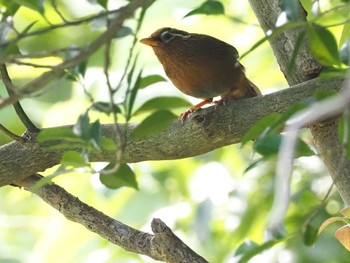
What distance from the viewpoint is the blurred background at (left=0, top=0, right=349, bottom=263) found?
2.51 metres

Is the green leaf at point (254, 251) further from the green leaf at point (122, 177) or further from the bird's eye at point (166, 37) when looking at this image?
the bird's eye at point (166, 37)

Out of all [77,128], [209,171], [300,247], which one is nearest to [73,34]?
[209,171]

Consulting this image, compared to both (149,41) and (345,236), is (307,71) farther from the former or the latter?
(149,41)

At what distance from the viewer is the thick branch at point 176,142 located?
1.61 metres

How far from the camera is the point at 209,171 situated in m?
2.79

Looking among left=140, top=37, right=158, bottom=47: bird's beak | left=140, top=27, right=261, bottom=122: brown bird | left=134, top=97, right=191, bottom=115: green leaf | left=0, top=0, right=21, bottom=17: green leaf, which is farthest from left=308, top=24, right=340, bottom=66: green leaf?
left=140, top=37, right=158, bottom=47: bird's beak

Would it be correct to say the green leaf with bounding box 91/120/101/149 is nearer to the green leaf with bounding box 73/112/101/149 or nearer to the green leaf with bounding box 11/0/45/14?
the green leaf with bounding box 73/112/101/149

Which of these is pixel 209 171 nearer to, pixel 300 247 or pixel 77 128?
pixel 300 247

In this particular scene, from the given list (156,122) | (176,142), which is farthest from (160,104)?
(176,142)

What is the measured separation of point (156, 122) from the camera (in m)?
1.01

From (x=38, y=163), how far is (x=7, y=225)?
6.85 ft

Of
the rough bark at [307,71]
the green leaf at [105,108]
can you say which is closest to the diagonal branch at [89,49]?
the green leaf at [105,108]

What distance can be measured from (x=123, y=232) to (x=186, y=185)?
48.1 inches

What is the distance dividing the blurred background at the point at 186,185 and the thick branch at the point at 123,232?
2.06ft
